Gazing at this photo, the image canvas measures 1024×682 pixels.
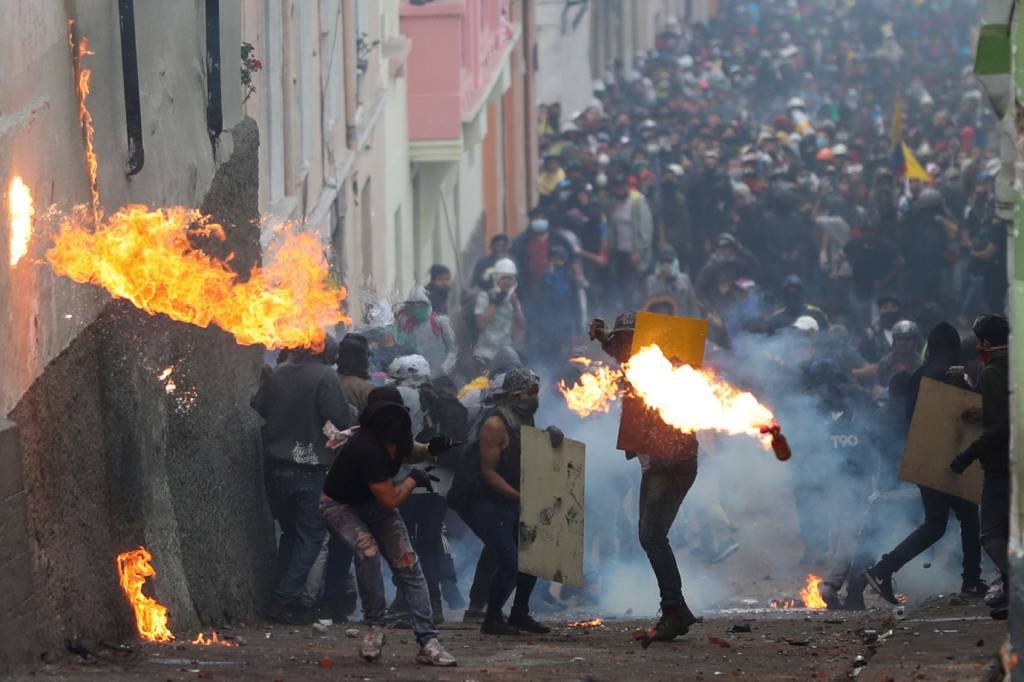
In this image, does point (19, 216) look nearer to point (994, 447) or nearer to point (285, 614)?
point (285, 614)

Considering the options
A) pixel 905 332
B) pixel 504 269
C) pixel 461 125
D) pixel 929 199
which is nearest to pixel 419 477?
pixel 905 332

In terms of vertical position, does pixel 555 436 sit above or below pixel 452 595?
above

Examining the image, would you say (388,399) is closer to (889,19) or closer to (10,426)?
(10,426)

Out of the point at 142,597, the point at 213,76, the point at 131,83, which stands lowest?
the point at 142,597

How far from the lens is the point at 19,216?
32.2ft

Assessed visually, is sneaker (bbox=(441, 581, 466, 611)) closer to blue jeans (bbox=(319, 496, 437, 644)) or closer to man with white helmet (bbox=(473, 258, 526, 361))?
blue jeans (bbox=(319, 496, 437, 644))

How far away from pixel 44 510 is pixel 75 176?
1667mm

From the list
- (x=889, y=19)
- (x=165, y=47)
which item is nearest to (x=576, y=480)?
(x=165, y=47)

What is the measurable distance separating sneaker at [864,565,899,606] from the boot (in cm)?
259

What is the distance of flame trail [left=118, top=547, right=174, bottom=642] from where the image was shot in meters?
11.1

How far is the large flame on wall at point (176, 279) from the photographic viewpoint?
10852 millimetres

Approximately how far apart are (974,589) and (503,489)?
2.74 metres

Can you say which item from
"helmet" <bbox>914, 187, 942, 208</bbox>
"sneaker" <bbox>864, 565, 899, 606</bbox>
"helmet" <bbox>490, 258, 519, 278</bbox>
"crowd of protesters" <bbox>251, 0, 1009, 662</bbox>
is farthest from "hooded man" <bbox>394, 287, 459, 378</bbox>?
"helmet" <bbox>914, 187, 942, 208</bbox>

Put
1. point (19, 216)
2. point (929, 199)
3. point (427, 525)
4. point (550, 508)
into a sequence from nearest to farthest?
point (19, 216), point (550, 508), point (427, 525), point (929, 199)
